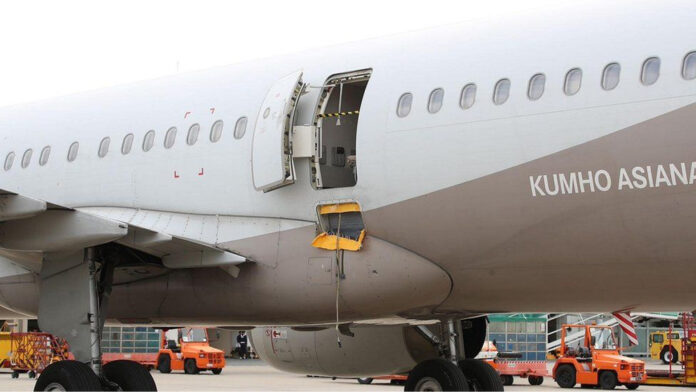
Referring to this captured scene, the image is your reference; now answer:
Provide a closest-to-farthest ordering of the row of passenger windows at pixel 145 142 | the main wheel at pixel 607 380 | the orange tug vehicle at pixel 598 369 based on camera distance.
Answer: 1. the row of passenger windows at pixel 145 142
2. the orange tug vehicle at pixel 598 369
3. the main wheel at pixel 607 380

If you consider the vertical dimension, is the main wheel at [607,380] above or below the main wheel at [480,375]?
below

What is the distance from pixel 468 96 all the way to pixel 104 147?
18.1 feet

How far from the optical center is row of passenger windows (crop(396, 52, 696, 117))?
376 inches

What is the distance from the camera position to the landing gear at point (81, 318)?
12078mm

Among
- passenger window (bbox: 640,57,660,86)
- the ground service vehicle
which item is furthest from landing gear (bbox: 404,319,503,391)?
the ground service vehicle

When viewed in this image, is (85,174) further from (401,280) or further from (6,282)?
(401,280)

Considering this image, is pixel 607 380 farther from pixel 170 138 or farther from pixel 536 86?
pixel 536 86

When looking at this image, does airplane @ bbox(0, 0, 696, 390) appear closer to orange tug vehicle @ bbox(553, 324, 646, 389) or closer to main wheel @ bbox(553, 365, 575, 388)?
orange tug vehicle @ bbox(553, 324, 646, 389)

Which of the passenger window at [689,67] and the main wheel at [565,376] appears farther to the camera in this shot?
the main wheel at [565,376]

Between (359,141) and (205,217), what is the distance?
92.5 inches

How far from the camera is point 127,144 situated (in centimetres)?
1384

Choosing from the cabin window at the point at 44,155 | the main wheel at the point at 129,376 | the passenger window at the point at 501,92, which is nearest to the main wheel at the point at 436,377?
the main wheel at the point at 129,376

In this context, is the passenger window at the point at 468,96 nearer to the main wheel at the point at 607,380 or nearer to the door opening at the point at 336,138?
the door opening at the point at 336,138

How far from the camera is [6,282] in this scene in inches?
557
